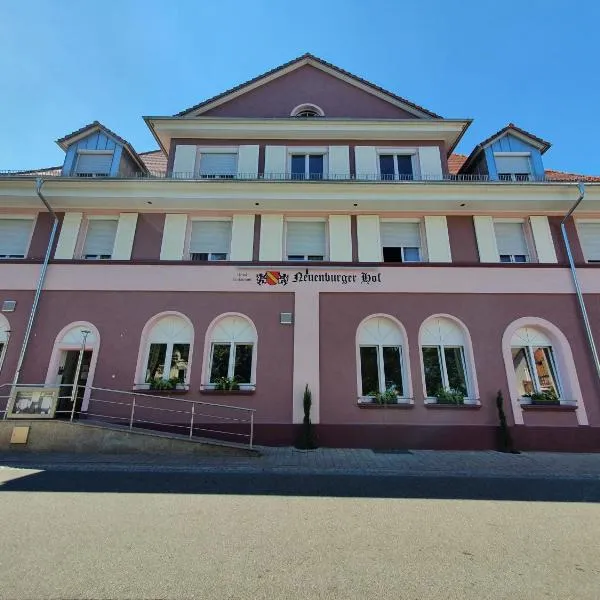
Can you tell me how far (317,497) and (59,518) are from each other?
3.48 metres

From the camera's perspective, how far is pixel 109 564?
3342 mm

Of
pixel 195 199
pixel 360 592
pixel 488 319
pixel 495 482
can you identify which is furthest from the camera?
pixel 195 199

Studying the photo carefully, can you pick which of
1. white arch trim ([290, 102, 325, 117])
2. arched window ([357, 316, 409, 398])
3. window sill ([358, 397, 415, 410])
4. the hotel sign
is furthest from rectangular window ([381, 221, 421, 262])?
white arch trim ([290, 102, 325, 117])

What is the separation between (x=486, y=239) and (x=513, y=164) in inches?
138

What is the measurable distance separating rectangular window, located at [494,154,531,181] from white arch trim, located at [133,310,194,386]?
11.7 meters

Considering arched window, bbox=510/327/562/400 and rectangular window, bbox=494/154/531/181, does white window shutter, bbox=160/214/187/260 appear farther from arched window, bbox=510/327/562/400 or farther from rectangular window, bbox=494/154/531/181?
rectangular window, bbox=494/154/531/181

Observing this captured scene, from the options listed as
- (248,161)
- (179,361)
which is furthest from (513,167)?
(179,361)

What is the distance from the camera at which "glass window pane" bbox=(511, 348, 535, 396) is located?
33.4ft

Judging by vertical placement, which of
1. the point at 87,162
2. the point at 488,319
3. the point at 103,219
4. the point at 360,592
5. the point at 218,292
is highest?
the point at 87,162

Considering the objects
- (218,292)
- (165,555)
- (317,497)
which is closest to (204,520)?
(165,555)

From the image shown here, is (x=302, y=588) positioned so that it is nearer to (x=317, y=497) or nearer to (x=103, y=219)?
(x=317, y=497)

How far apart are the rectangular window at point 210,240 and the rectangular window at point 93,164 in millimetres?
3905

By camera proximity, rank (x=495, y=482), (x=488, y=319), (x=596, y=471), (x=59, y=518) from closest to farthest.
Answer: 1. (x=59, y=518)
2. (x=495, y=482)
3. (x=596, y=471)
4. (x=488, y=319)

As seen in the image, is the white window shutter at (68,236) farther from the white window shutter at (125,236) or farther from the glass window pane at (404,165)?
the glass window pane at (404,165)
